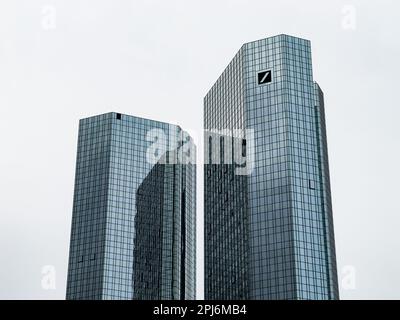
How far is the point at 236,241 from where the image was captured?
195m

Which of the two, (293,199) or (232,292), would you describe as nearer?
(293,199)
